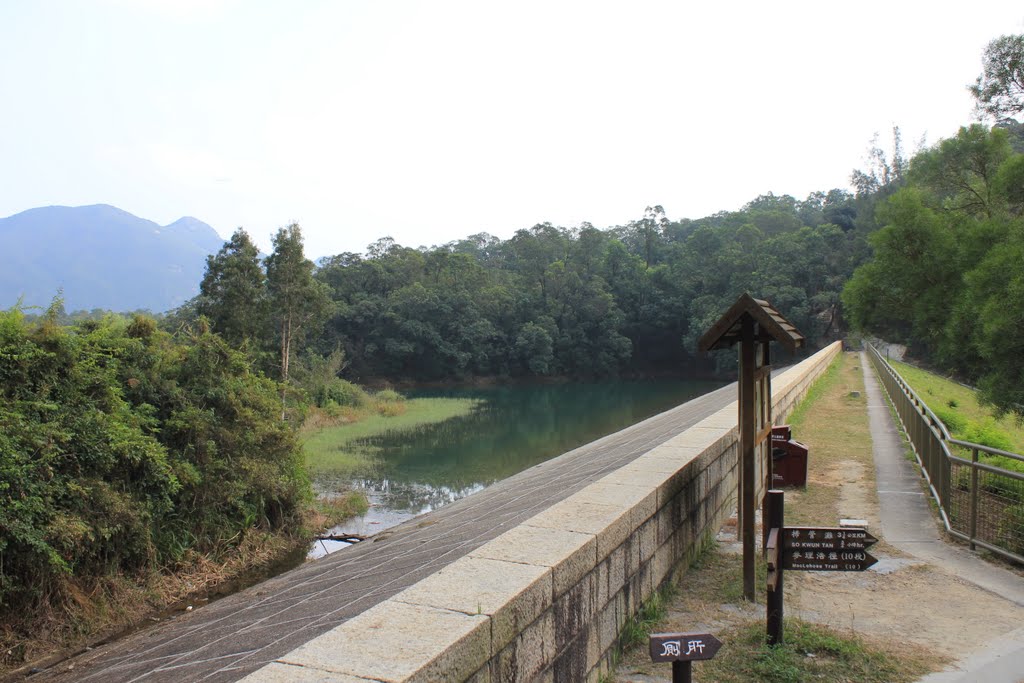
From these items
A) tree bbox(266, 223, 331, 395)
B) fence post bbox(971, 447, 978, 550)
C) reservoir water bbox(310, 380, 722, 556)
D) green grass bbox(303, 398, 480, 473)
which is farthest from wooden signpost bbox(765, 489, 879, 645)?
tree bbox(266, 223, 331, 395)

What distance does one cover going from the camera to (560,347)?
5991 centimetres

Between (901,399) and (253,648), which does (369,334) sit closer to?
(901,399)

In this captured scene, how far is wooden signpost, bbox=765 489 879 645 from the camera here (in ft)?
11.4

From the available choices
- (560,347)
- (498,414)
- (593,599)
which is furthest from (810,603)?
(560,347)

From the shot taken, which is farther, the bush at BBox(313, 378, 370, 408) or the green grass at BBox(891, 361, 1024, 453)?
the bush at BBox(313, 378, 370, 408)

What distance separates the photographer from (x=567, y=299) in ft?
202

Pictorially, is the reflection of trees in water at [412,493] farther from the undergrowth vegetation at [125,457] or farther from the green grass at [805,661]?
the green grass at [805,661]

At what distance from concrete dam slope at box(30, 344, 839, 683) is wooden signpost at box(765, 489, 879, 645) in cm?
70

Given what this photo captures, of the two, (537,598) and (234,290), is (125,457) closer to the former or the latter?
(537,598)

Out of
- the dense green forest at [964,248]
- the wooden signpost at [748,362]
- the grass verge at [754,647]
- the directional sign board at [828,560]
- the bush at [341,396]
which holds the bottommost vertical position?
the bush at [341,396]

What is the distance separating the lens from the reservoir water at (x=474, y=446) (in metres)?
16.9

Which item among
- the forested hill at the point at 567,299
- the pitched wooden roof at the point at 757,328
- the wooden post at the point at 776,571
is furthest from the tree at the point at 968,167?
the forested hill at the point at 567,299

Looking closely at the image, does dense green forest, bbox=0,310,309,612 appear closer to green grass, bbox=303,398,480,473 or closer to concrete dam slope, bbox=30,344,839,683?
concrete dam slope, bbox=30,344,839,683

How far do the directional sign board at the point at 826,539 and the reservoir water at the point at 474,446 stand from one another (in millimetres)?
10276
